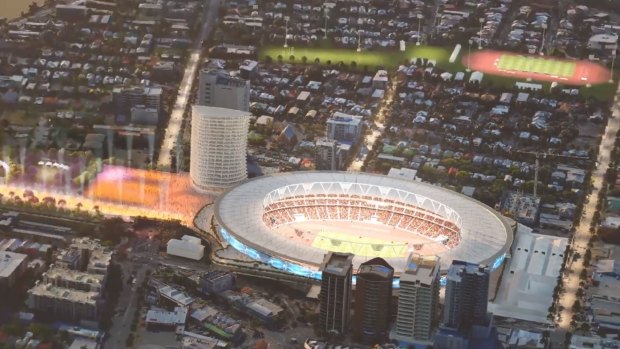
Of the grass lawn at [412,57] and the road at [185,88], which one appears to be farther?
the grass lawn at [412,57]

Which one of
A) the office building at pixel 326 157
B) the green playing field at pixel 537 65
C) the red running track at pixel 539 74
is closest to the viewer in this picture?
the office building at pixel 326 157

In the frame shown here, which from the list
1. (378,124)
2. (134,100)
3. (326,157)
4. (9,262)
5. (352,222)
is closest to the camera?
(9,262)

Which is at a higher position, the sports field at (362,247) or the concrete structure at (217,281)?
the sports field at (362,247)

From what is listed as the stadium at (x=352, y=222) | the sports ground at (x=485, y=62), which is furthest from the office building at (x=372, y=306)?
the sports ground at (x=485, y=62)

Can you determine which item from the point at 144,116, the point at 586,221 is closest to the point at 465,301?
the point at 586,221

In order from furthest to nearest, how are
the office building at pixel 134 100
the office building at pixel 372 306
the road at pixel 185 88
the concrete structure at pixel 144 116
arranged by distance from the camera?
the office building at pixel 134 100
the concrete structure at pixel 144 116
the road at pixel 185 88
the office building at pixel 372 306

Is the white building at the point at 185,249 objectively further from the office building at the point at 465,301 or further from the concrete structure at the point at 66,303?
the office building at the point at 465,301

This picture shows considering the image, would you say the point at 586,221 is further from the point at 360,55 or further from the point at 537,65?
the point at 360,55
